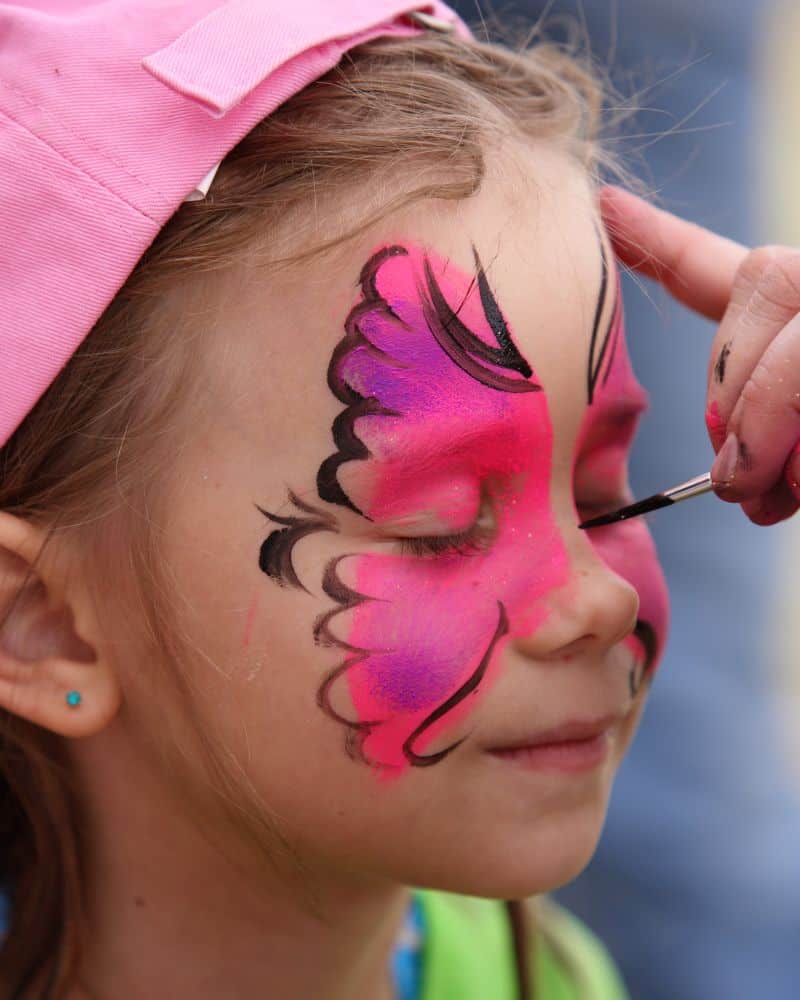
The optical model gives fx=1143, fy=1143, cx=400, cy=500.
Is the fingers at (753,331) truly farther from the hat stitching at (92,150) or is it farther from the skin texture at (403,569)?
the hat stitching at (92,150)

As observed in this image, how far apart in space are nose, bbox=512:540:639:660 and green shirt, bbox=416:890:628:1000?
1.92ft

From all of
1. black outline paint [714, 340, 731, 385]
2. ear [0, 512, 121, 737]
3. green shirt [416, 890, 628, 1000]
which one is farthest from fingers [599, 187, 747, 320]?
green shirt [416, 890, 628, 1000]

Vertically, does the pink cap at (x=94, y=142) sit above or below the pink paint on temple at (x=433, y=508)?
→ above

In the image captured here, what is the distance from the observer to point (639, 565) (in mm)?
1043

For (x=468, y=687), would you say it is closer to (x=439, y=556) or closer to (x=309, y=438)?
(x=439, y=556)

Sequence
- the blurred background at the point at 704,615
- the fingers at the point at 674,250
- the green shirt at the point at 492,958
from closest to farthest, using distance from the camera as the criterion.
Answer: the fingers at the point at 674,250, the green shirt at the point at 492,958, the blurred background at the point at 704,615

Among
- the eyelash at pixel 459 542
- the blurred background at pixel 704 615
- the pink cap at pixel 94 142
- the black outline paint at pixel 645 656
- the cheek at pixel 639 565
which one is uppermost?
the pink cap at pixel 94 142

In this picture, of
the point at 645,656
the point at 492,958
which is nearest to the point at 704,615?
the point at 492,958

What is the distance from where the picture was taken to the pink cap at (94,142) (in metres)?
0.86

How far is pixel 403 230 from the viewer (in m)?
0.90

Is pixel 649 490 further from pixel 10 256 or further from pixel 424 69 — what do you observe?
pixel 10 256

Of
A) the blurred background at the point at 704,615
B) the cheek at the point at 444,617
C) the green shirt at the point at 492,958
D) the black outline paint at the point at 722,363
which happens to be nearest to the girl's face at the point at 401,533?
the cheek at the point at 444,617

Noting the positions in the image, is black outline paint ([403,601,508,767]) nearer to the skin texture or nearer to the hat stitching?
the skin texture

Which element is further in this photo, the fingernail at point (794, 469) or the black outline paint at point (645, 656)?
the black outline paint at point (645, 656)
